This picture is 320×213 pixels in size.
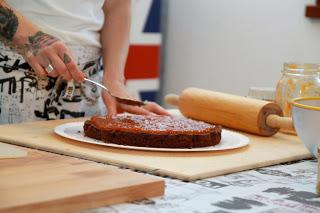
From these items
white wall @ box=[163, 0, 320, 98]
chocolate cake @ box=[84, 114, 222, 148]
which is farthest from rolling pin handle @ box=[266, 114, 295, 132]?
white wall @ box=[163, 0, 320, 98]

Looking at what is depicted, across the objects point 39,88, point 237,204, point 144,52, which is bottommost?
point 237,204

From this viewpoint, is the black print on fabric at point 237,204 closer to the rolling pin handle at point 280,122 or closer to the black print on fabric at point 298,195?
the black print on fabric at point 298,195

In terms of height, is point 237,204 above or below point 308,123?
below

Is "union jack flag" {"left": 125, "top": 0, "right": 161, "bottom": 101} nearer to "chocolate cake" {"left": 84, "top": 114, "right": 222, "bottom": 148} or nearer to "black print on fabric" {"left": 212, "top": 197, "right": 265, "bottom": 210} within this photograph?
"chocolate cake" {"left": 84, "top": 114, "right": 222, "bottom": 148}

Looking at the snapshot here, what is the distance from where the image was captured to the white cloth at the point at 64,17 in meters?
1.88

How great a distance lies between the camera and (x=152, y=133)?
138 centimetres

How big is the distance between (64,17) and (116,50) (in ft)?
0.67

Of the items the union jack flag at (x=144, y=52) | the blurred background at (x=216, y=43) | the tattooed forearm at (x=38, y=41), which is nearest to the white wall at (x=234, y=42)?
the blurred background at (x=216, y=43)

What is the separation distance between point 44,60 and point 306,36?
6.33 feet

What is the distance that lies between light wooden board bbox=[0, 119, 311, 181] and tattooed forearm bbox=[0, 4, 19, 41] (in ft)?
0.78

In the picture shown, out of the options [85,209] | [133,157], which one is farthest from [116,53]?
[85,209]

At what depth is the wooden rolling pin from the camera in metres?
1.66

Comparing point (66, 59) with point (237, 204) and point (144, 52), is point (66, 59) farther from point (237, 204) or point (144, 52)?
point (144, 52)

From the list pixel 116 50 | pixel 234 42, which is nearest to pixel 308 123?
pixel 116 50
